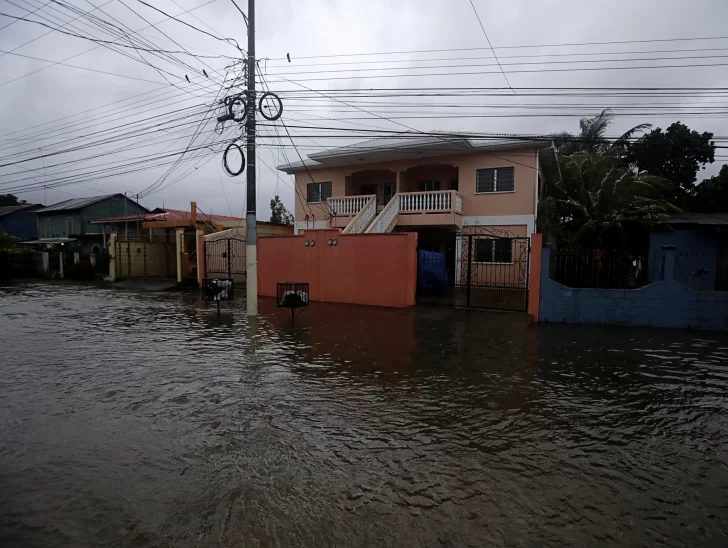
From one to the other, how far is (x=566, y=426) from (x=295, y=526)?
302cm

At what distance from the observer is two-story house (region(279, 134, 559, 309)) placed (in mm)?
17781

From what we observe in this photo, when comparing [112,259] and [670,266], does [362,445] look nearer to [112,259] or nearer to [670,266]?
[670,266]

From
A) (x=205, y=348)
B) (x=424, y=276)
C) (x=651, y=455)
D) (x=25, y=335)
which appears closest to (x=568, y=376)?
(x=651, y=455)

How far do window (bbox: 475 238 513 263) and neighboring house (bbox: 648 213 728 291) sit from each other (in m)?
4.98

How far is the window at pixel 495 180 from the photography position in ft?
60.1

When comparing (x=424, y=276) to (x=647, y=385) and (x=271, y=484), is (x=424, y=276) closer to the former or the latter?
(x=647, y=385)

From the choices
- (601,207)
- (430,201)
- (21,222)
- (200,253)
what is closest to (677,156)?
(601,207)

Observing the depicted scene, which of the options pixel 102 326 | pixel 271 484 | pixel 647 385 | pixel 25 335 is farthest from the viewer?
pixel 102 326

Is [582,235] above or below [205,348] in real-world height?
above

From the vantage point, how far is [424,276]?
1530cm

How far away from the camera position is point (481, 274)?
1844 cm

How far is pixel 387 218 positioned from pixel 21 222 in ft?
124

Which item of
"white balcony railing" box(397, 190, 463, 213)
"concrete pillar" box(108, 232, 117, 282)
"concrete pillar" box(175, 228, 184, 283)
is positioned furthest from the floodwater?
"concrete pillar" box(108, 232, 117, 282)

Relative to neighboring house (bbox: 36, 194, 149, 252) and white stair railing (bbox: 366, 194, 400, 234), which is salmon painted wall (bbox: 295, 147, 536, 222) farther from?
neighboring house (bbox: 36, 194, 149, 252)
